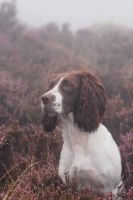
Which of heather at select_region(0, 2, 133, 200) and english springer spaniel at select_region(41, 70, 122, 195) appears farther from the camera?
heather at select_region(0, 2, 133, 200)

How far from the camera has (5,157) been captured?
3.86 m

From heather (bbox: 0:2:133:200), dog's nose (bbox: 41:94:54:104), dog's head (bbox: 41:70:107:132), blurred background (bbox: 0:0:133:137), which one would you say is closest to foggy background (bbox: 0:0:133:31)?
blurred background (bbox: 0:0:133:137)

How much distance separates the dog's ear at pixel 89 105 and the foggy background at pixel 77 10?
28.4m

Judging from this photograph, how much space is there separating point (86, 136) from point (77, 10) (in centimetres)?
3840

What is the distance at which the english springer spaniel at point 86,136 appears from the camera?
2859mm

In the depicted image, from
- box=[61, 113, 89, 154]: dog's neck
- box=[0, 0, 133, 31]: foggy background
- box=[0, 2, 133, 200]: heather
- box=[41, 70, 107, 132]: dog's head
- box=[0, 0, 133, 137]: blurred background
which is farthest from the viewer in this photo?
box=[0, 0, 133, 31]: foggy background

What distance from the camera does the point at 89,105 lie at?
9.48ft

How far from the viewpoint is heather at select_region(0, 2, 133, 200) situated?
10.3 ft

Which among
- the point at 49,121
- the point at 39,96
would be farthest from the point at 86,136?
the point at 39,96

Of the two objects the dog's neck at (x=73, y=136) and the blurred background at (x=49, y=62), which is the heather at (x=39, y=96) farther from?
the dog's neck at (x=73, y=136)

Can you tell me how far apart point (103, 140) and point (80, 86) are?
522 millimetres

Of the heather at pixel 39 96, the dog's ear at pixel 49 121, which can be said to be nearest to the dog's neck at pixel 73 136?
the dog's ear at pixel 49 121

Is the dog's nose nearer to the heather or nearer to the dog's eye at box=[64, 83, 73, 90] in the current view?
the dog's eye at box=[64, 83, 73, 90]

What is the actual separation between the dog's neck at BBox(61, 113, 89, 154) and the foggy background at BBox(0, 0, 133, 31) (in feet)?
93.0
